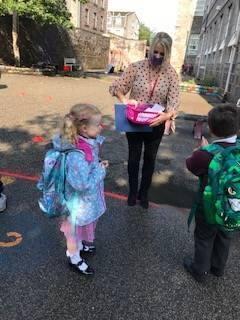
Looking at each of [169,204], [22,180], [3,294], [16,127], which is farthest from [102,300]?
[16,127]

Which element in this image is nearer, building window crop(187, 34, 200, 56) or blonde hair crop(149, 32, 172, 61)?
blonde hair crop(149, 32, 172, 61)

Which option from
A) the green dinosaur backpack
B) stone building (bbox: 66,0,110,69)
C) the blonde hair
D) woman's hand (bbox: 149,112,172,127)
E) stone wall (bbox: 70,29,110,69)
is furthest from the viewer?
stone building (bbox: 66,0,110,69)

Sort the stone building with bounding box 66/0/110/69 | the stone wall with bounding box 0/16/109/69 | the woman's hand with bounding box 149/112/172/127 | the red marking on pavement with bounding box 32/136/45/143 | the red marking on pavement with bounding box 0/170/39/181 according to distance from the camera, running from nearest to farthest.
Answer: the woman's hand with bounding box 149/112/172/127
the red marking on pavement with bounding box 0/170/39/181
the red marking on pavement with bounding box 32/136/45/143
the stone wall with bounding box 0/16/109/69
the stone building with bounding box 66/0/110/69

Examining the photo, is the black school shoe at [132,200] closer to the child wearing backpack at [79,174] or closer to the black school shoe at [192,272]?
the black school shoe at [192,272]

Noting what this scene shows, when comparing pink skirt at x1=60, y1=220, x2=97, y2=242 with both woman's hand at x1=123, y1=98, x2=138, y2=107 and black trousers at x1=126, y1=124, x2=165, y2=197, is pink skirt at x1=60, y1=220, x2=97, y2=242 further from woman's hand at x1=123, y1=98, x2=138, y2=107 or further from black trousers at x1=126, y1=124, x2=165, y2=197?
woman's hand at x1=123, y1=98, x2=138, y2=107

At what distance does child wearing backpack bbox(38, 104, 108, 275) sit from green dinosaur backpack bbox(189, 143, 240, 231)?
821 mm

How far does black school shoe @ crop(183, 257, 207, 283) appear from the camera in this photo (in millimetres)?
2789

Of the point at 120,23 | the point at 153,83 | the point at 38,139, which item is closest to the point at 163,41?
the point at 153,83

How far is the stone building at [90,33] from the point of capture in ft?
112

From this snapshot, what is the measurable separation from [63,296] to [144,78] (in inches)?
Answer: 87.5

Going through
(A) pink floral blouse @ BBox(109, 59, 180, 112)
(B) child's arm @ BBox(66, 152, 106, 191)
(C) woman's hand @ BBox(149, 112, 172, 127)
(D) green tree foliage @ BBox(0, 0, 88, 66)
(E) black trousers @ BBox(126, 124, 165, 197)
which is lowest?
(E) black trousers @ BBox(126, 124, 165, 197)

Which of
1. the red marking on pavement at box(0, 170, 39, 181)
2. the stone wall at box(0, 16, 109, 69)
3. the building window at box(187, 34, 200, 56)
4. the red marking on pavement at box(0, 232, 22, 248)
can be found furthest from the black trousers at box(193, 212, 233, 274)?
the building window at box(187, 34, 200, 56)

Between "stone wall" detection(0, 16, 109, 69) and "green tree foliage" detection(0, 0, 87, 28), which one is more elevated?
"green tree foliage" detection(0, 0, 87, 28)

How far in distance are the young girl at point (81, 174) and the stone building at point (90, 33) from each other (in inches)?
1252
